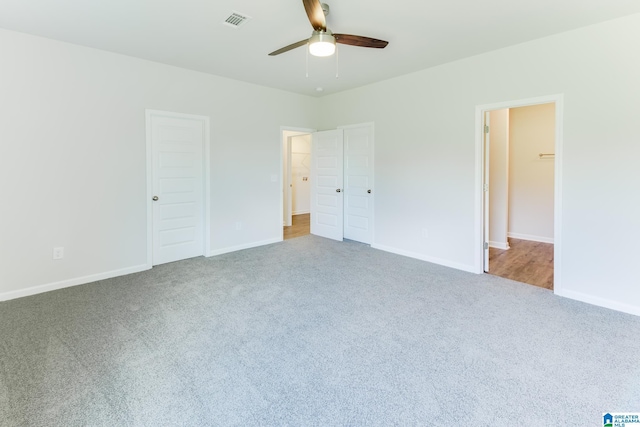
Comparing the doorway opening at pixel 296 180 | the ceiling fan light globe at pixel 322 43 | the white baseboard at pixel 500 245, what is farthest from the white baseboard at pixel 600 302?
the doorway opening at pixel 296 180

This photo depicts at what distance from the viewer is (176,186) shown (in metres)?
4.38

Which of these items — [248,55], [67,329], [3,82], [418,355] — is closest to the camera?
[418,355]

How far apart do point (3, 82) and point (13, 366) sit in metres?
2.73

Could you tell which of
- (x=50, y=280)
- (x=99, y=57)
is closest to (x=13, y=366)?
(x=50, y=280)

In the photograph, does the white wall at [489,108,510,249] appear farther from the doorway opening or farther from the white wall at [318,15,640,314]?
the doorway opening

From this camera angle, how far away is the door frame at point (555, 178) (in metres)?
3.21

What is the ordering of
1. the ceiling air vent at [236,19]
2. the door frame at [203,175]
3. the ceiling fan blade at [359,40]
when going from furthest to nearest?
the door frame at [203,175] → the ceiling air vent at [236,19] → the ceiling fan blade at [359,40]

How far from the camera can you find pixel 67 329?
8.41 ft

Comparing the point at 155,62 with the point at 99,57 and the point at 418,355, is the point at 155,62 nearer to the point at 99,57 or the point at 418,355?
the point at 99,57

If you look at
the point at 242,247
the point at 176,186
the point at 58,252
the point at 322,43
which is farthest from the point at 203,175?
the point at 322,43

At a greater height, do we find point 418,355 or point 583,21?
point 583,21

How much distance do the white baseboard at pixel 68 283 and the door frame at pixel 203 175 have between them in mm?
210

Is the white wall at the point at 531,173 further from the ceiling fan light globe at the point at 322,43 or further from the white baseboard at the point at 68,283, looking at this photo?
the white baseboard at the point at 68,283

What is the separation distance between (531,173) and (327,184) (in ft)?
12.3
